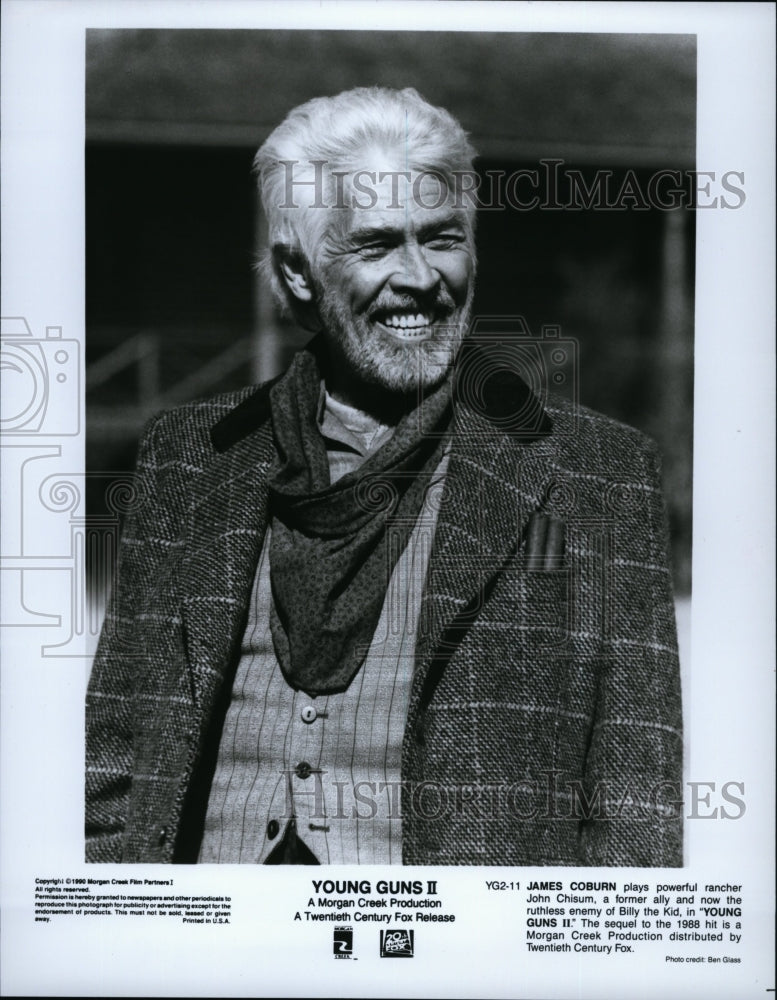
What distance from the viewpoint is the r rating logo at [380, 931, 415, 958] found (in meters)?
2.86

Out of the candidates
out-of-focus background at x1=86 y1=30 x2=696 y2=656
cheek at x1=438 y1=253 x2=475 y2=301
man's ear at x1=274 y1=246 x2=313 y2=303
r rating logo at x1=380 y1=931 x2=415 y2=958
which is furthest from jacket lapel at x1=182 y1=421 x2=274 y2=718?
r rating logo at x1=380 y1=931 x2=415 y2=958

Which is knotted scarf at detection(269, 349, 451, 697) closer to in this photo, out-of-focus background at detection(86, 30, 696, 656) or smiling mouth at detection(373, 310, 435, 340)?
smiling mouth at detection(373, 310, 435, 340)

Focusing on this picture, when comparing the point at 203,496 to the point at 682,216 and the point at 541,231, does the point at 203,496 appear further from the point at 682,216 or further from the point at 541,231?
the point at 682,216

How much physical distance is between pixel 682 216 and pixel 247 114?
110cm

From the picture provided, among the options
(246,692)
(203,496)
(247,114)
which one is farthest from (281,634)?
(247,114)

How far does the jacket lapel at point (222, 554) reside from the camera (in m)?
2.74

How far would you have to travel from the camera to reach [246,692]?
2.75 meters

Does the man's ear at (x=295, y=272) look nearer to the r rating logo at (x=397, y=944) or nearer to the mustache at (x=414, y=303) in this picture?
the mustache at (x=414, y=303)

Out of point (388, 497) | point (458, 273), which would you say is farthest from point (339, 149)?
point (388, 497)

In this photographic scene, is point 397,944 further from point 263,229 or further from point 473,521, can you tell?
point 263,229

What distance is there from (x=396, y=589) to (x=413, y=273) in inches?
29.1

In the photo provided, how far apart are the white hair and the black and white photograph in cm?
1

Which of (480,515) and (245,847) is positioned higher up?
(480,515)

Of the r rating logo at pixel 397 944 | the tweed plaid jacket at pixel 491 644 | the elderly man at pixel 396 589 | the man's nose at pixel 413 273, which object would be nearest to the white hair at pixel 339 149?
the elderly man at pixel 396 589
